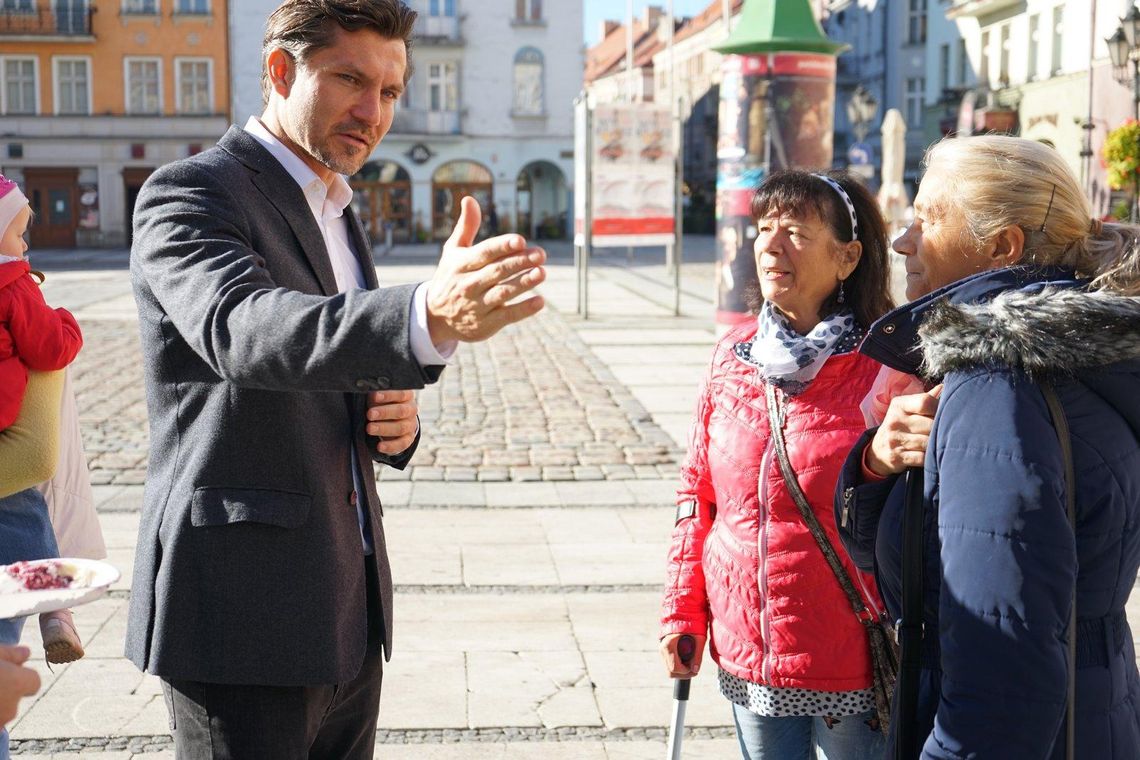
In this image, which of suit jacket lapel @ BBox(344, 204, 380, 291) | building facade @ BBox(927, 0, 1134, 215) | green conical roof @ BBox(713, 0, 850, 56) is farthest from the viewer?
building facade @ BBox(927, 0, 1134, 215)

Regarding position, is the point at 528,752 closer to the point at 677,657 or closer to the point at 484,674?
the point at 484,674

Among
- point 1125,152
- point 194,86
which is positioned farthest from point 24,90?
point 1125,152

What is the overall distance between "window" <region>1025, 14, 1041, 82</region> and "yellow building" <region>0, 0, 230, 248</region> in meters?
26.1

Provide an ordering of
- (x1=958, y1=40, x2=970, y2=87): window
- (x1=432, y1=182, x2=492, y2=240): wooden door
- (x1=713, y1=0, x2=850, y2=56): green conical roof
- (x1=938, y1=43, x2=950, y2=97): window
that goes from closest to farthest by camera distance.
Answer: (x1=713, y1=0, x2=850, y2=56): green conical roof, (x1=958, y1=40, x2=970, y2=87): window, (x1=938, y1=43, x2=950, y2=97): window, (x1=432, y1=182, x2=492, y2=240): wooden door

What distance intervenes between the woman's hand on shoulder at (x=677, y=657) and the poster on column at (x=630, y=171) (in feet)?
51.5

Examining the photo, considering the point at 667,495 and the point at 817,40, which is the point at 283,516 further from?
the point at 817,40

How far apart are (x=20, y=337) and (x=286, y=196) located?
1005mm

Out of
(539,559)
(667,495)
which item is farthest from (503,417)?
(539,559)

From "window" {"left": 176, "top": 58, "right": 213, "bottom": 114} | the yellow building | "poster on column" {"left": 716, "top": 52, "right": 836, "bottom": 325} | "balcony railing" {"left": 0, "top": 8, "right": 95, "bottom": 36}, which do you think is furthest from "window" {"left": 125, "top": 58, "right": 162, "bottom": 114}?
"poster on column" {"left": 716, "top": 52, "right": 836, "bottom": 325}

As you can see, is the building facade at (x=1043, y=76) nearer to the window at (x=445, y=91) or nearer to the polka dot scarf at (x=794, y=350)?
the window at (x=445, y=91)

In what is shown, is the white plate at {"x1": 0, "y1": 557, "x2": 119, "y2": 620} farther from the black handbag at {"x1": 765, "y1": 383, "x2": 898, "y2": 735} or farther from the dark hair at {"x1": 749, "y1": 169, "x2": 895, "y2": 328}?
the dark hair at {"x1": 749, "y1": 169, "x2": 895, "y2": 328}

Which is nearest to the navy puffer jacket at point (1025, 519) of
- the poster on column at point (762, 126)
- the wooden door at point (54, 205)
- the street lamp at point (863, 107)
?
the poster on column at point (762, 126)

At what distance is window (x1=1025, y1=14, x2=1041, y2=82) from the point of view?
117 feet

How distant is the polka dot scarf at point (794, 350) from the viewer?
2980 mm
